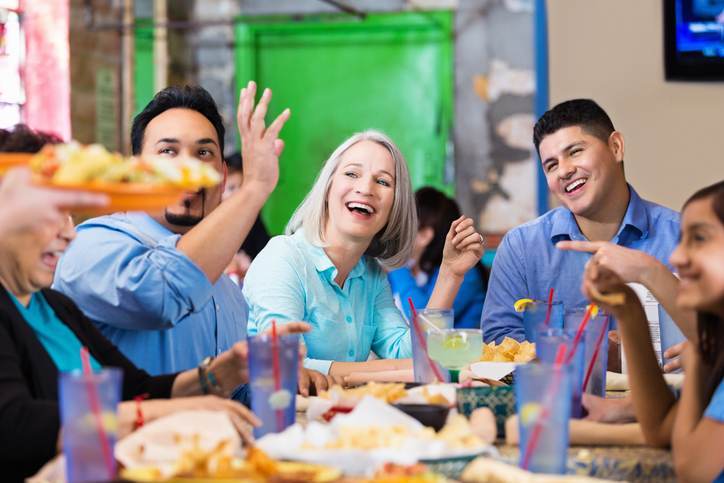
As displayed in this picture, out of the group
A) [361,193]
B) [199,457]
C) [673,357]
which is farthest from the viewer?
[361,193]

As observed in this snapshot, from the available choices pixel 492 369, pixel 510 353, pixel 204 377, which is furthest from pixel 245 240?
pixel 204 377

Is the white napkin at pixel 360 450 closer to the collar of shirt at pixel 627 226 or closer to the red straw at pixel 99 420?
the red straw at pixel 99 420

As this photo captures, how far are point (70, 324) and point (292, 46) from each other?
212 inches

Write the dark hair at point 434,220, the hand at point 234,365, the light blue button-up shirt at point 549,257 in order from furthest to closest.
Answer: the dark hair at point 434,220 → the light blue button-up shirt at point 549,257 → the hand at point 234,365

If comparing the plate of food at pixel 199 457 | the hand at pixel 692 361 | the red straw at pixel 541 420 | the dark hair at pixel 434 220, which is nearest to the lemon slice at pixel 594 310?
the hand at pixel 692 361

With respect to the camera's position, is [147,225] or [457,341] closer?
[457,341]

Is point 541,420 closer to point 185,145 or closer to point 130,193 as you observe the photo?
point 130,193

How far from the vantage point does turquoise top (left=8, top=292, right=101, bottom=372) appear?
1.88 meters

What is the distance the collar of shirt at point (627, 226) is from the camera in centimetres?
337

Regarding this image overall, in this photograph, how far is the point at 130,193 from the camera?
4.79ft

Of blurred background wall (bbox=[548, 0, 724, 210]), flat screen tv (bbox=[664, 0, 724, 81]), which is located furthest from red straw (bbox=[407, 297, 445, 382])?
flat screen tv (bbox=[664, 0, 724, 81])

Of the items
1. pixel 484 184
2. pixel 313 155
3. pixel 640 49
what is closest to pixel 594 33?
pixel 640 49

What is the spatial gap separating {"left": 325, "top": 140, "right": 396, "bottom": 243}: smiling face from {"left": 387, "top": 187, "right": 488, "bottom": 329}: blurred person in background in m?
1.54

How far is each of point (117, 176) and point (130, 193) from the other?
0.15 ft
